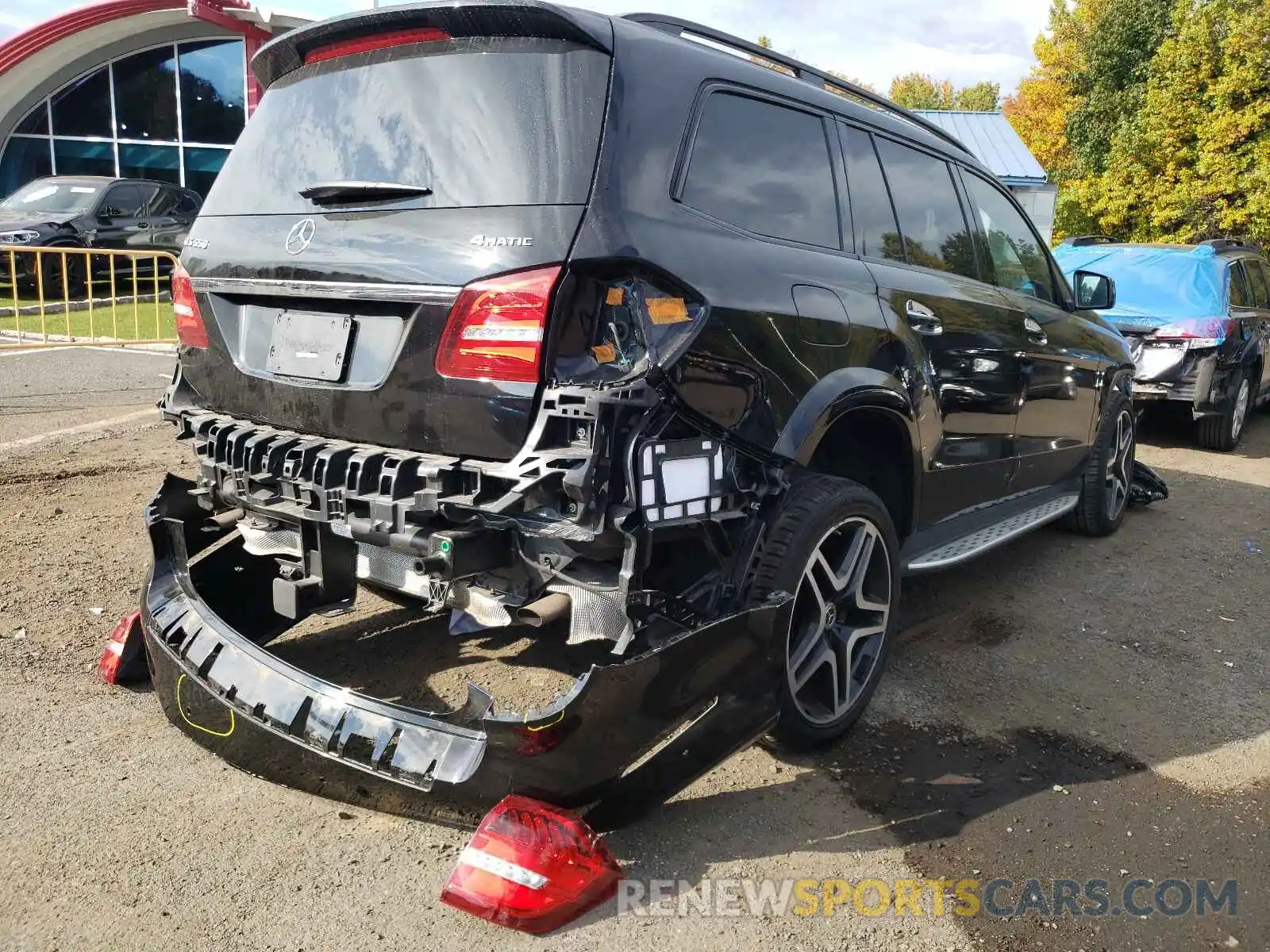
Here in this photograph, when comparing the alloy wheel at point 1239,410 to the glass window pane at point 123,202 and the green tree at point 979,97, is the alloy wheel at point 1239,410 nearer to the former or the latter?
the glass window pane at point 123,202

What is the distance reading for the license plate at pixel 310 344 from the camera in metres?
2.83

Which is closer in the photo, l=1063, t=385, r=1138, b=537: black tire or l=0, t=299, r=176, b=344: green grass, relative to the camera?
l=1063, t=385, r=1138, b=537: black tire

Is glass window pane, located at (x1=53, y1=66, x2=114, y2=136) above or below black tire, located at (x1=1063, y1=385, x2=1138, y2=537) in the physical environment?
above

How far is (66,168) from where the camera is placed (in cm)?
2350

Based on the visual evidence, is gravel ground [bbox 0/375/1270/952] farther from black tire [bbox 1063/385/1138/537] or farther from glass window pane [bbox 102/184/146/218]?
glass window pane [bbox 102/184/146/218]

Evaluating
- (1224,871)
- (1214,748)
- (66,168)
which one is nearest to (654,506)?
(1224,871)

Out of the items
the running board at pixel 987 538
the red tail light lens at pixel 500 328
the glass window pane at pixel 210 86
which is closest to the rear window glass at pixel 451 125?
the red tail light lens at pixel 500 328

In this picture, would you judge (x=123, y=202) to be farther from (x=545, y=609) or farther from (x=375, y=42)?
(x=545, y=609)

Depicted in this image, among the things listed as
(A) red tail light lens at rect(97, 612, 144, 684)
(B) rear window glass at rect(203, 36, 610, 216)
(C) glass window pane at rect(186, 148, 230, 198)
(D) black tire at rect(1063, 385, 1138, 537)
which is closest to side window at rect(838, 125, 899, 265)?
(B) rear window glass at rect(203, 36, 610, 216)

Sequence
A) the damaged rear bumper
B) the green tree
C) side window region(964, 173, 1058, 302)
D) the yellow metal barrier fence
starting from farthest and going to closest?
1. the green tree
2. the yellow metal barrier fence
3. side window region(964, 173, 1058, 302)
4. the damaged rear bumper

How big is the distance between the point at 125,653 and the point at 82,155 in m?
24.3

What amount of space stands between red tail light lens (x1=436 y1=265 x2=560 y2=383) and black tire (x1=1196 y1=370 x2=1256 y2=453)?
27.5 feet

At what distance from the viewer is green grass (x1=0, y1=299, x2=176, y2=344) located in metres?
11.8

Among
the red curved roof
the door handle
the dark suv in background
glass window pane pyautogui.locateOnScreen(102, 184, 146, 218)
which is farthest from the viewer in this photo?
the red curved roof
